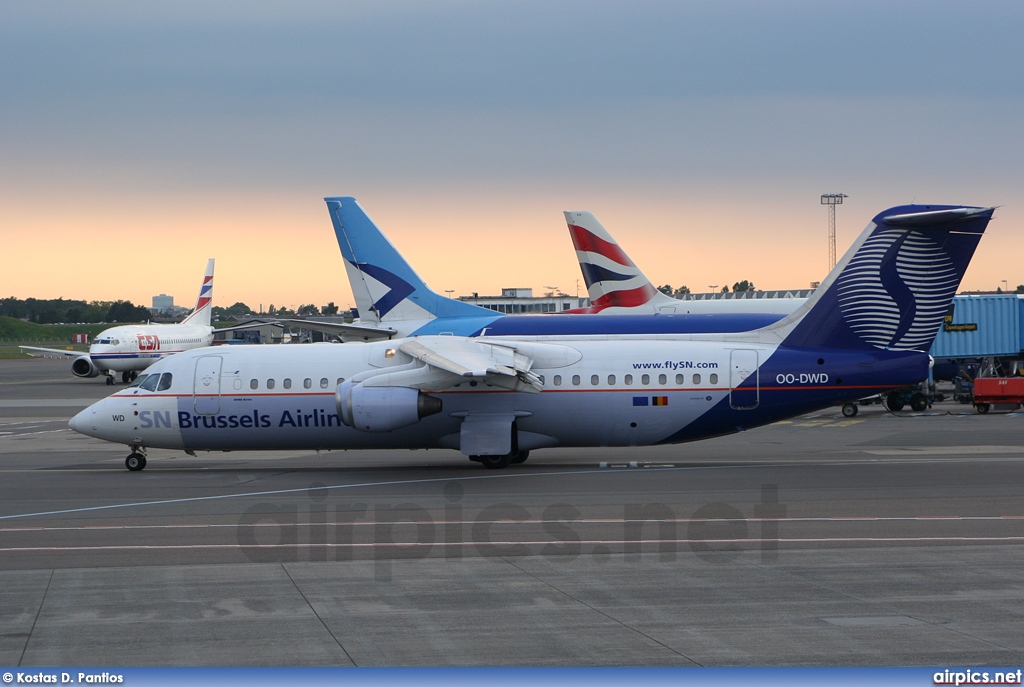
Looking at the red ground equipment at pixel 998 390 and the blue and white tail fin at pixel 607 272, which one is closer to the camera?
the red ground equipment at pixel 998 390

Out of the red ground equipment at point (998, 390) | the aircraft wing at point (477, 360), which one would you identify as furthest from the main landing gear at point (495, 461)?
the red ground equipment at point (998, 390)

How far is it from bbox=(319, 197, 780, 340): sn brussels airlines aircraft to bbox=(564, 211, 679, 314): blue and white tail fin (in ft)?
29.9

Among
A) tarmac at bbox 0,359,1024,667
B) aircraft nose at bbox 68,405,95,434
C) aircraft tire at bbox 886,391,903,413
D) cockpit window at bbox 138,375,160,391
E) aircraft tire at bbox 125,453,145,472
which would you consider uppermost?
cockpit window at bbox 138,375,160,391

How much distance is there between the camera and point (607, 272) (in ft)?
A: 155

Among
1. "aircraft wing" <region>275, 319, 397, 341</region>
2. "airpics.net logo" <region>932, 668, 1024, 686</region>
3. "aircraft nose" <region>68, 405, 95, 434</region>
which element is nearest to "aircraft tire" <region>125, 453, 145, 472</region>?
"aircraft nose" <region>68, 405, 95, 434</region>

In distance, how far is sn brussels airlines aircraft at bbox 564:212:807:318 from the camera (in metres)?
46.8

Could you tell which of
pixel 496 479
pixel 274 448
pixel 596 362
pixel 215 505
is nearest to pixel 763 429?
pixel 596 362

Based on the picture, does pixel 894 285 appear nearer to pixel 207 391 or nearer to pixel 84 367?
pixel 207 391

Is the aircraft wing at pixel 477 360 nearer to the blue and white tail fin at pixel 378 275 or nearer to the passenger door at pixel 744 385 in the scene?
the passenger door at pixel 744 385

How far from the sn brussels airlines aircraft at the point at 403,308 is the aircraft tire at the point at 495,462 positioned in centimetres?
937

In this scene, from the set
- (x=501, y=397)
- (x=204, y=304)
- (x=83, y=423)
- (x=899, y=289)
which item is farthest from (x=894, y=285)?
(x=204, y=304)

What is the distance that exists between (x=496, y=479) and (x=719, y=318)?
15.1 m

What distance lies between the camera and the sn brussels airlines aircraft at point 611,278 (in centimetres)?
4678

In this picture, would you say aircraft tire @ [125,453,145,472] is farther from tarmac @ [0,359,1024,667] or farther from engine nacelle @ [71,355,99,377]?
engine nacelle @ [71,355,99,377]
